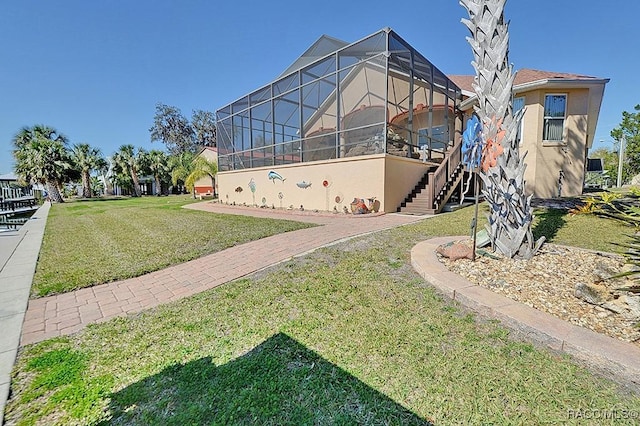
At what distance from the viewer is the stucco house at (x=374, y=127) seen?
36.3 feet

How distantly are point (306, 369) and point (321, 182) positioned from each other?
11.2m

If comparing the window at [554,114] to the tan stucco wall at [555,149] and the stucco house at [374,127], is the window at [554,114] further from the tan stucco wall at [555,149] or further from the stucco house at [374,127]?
the tan stucco wall at [555,149]

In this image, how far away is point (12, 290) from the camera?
4199 millimetres

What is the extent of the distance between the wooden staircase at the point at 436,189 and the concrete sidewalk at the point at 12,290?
10756 millimetres

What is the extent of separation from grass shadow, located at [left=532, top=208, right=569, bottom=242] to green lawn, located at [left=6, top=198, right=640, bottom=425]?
4.22m

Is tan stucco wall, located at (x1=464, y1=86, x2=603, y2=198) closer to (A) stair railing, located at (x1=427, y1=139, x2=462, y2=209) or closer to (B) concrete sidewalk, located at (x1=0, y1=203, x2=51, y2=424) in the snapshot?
(A) stair railing, located at (x1=427, y1=139, x2=462, y2=209)

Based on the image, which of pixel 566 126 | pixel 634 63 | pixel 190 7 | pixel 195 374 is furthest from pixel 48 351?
pixel 634 63

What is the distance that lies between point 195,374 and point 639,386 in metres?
3.32

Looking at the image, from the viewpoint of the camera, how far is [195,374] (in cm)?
223

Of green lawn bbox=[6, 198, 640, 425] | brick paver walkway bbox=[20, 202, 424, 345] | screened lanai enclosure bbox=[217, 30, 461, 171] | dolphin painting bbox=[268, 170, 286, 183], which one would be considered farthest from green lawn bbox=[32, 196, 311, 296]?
dolphin painting bbox=[268, 170, 286, 183]

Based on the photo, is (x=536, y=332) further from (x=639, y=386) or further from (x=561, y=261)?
(x=561, y=261)

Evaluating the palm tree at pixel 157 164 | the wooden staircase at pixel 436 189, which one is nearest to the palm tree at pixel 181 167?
the palm tree at pixel 157 164

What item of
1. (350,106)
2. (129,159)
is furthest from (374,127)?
(129,159)

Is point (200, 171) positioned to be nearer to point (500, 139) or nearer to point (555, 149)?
point (555, 149)
